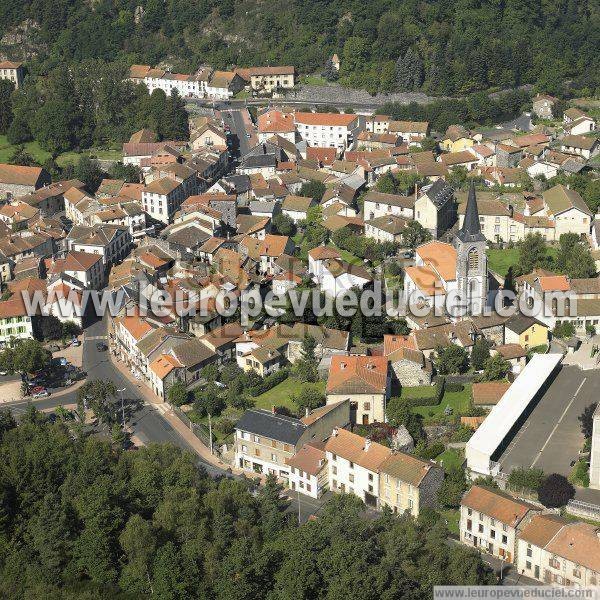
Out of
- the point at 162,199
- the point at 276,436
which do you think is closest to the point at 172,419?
the point at 276,436

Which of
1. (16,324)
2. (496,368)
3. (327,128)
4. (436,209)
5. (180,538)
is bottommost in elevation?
(180,538)

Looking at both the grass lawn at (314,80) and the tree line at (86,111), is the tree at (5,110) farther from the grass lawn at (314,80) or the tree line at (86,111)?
the grass lawn at (314,80)

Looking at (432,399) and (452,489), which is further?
(432,399)

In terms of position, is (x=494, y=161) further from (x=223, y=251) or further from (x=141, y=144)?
(x=141, y=144)

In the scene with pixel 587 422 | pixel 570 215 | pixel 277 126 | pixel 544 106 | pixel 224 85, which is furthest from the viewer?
pixel 224 85

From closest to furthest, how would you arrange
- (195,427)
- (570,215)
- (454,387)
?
(195,427)
(454,387)
(570,215)

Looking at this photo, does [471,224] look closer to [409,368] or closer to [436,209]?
[409,368]

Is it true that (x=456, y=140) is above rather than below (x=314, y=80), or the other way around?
below

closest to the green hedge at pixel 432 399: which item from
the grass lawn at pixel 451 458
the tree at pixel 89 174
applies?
the grass lawn at pixel 451 458
